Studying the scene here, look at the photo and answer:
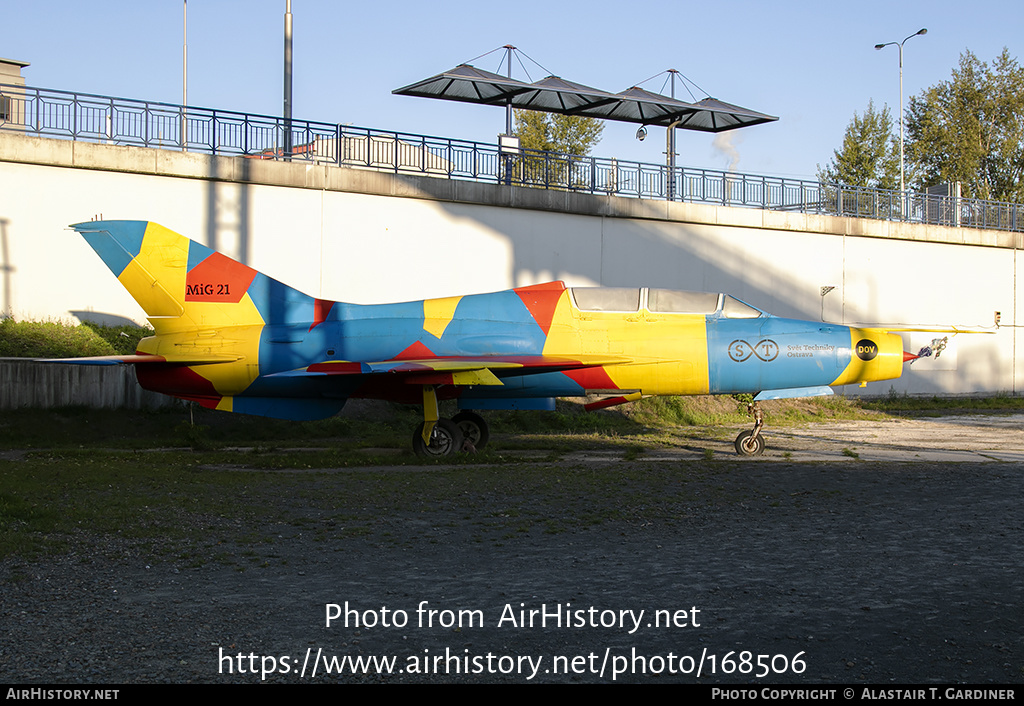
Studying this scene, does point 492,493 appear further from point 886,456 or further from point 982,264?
point 982,264

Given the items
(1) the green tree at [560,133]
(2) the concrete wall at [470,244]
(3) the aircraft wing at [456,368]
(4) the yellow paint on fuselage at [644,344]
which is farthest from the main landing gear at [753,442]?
(1) the green tree at [560,133]

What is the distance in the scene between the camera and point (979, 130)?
174 feet

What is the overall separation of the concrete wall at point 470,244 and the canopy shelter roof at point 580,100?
5275mm

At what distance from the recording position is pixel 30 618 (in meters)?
5.12

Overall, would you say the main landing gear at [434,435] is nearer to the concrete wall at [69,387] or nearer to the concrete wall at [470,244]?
the concrete wall at [69,387]

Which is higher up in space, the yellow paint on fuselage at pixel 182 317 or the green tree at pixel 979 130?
the green tree at pixel 979 130

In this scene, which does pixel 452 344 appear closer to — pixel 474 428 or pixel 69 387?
pixel 474 428

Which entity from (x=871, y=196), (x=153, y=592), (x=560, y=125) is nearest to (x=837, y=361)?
(x=153, y=592)

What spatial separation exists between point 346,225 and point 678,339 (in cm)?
1011

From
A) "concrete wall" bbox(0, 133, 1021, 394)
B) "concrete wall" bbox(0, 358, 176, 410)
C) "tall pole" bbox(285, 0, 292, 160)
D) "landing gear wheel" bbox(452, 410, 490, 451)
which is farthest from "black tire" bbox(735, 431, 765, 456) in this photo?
"tall pole" bbox(285, 0, 292, 160)

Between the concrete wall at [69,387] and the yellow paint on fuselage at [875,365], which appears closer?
the yellow paint on fuselage at [875,365]

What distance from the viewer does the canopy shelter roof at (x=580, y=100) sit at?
27688 mm

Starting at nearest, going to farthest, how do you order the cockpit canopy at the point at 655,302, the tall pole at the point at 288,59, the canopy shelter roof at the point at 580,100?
the cockpit canopy at the point at 655,302
the tall pole at the point at 288,59
the canopy shelter roof at the point at 580,100

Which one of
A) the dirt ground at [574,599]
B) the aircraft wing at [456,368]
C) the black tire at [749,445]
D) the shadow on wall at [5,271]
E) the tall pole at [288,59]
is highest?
the tall pole at [288,59]
